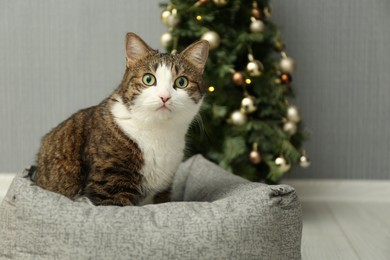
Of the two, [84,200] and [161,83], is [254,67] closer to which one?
[161,83]

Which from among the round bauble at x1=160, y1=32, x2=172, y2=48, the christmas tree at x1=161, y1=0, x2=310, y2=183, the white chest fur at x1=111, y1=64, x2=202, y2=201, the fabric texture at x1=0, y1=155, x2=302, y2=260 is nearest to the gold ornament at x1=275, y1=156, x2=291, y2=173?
the christmas tree at x1=161, y1=0, x2=310, y2=183

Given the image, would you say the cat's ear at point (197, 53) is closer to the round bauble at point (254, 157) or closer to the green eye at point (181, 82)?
the green eye at point (181, 82)

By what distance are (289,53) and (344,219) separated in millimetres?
884

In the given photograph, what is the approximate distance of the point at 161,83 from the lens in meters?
1.49

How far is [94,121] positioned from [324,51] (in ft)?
5.29

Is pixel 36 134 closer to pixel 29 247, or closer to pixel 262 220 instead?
pixel 29 247

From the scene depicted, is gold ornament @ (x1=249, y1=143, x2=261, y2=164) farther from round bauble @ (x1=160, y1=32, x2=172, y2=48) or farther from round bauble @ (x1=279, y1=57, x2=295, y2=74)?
round bauble @ (x1=160, y1=32, x2=172, y2=48)

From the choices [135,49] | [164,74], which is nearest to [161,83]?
[164,74]

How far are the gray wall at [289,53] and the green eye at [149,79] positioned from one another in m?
1.41

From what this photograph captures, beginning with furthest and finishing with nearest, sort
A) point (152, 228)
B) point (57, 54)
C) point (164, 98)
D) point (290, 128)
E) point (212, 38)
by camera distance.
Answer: point (57, 54), point (290, 128), point (212, 38), point (164, 98), point (152, 228)

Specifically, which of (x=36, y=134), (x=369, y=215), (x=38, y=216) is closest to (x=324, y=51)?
(x=369, y=215)

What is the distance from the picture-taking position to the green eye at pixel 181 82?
1.53 meters

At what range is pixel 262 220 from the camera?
1380 mm

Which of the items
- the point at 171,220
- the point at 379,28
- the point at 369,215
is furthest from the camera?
the point at 379,28
